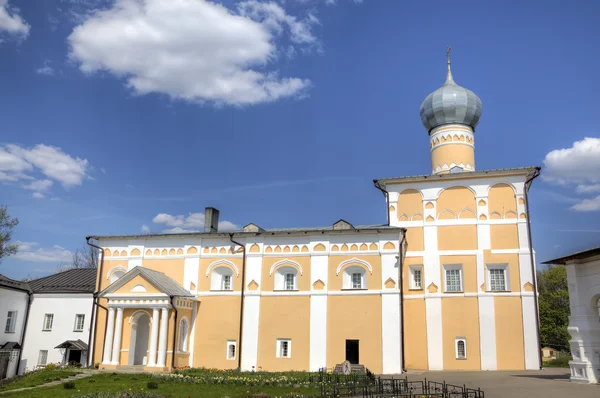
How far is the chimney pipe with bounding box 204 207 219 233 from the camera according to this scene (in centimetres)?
2770

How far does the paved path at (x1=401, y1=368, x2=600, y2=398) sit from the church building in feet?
7.60

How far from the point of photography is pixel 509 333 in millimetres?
22891

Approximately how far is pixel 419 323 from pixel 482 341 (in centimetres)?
272

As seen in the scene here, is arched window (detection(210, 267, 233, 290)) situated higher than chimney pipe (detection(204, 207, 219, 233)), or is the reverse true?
chimney pipe (detection(204, 207, 219, 233))

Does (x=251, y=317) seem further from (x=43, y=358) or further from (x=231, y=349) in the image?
(x=43, y=358)

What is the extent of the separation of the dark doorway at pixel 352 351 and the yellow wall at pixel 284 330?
1728 mm

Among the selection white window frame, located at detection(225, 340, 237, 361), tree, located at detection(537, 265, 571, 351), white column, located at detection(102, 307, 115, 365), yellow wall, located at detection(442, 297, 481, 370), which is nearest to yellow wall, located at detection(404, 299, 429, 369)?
yellow wall, located at detection(442, 297, 481, 370)

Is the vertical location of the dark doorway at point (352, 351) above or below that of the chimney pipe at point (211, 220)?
below

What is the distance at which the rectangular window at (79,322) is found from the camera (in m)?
27.0

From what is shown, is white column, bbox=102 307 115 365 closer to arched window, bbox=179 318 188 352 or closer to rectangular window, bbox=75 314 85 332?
arched window, bbox=179 318 188 352

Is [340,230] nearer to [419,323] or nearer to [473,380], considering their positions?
[419,323]

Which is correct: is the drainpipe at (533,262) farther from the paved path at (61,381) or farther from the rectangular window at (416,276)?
the paved path at (61,381)

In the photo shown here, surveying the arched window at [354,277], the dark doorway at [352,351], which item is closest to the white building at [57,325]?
the dark doorway at [352,351]

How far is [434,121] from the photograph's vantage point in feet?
92.0
